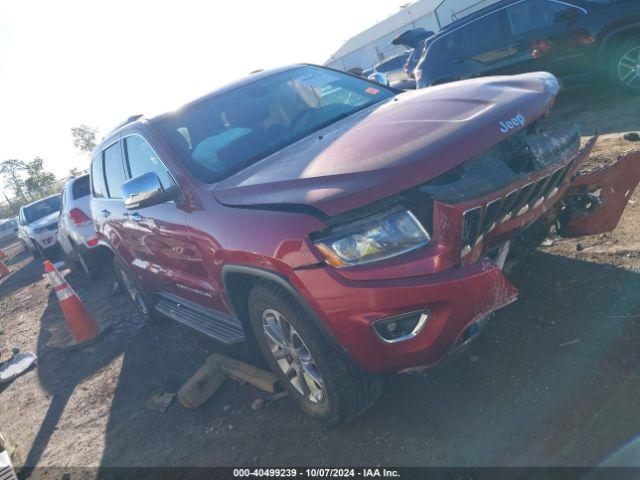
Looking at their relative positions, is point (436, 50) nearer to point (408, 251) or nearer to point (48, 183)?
point (408, 251)

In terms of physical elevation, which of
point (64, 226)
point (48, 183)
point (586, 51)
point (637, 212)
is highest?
point (48, 183)

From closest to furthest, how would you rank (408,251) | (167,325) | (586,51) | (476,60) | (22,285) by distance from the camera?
(408,251) → (167,325) → (586,51) → (476,60) → (22,285)

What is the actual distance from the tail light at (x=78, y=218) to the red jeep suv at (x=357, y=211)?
5043 millimetres

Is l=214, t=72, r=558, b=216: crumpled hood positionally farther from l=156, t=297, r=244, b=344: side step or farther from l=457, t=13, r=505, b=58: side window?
l=457, t=13, r=505, b=58: side window

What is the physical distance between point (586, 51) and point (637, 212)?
3810mm

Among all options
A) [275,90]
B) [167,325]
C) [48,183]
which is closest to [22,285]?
[167,325]

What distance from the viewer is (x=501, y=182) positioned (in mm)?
2109

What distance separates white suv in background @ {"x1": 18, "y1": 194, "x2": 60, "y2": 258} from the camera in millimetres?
12469

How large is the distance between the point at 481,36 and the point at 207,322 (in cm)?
651

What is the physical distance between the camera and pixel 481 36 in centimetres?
745

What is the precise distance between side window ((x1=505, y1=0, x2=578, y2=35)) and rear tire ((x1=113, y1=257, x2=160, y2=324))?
638 centimetres

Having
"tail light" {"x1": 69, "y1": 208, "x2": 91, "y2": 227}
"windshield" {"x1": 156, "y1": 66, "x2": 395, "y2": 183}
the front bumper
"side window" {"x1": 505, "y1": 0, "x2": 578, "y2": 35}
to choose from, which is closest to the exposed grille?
the front bumper

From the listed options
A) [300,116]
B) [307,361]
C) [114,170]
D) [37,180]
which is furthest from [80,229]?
[37,180]

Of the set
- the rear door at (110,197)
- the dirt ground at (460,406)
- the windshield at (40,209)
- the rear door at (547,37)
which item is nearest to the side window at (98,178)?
the rear door at (110,197)
